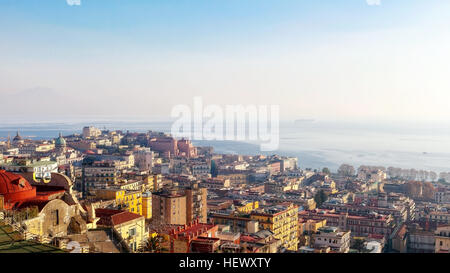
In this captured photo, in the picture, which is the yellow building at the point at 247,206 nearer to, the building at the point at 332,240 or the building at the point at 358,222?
the building at the point at 358,222

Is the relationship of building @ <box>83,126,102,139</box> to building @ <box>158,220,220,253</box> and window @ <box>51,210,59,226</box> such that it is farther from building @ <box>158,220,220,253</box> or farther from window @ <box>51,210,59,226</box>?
window @ <box>51,210,59,226</box>

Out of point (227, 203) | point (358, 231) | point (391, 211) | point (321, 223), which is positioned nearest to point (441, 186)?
point (391, 211)

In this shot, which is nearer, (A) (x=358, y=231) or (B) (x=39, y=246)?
(B) (x=39, y=246)

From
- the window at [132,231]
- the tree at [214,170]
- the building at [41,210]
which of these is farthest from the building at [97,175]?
the tree at [214,170]

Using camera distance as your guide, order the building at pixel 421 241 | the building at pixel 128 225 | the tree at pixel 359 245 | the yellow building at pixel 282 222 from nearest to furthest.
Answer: the building at pixel 128 225 < the tree at pixel 359 245 < the yellow building at pixel 282 222 < the building at pixel 421 241

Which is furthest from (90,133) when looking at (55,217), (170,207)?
(55,217)

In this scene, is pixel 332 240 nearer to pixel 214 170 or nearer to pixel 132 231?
pixel 132 231
